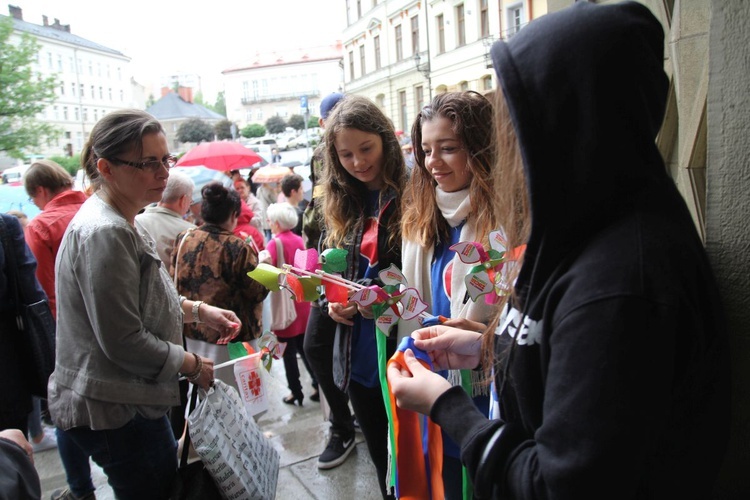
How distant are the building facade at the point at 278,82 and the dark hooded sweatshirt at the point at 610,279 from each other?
4918 centimetres

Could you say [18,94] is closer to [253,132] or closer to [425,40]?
[425,40]

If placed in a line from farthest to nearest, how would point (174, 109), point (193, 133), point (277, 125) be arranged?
point (174, 109) < point (277, 125) < point (193, 133)

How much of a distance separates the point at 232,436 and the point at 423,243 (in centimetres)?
104

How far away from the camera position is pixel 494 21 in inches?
277

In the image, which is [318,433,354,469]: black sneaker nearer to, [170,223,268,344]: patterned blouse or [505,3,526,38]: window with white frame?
[170,223,268,344]: patterned blouse

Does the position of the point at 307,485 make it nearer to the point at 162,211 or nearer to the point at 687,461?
the point at 162,211

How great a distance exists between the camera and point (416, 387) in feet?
3.81

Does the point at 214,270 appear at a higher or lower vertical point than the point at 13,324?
higher

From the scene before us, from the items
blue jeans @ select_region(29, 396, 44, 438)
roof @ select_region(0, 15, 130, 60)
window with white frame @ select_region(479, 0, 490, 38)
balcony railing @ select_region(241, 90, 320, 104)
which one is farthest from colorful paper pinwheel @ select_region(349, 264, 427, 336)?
balcony railing @ select_region(241, 90, 320, 104)

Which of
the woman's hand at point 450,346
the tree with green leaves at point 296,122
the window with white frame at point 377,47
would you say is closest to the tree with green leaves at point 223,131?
the tree with green leaves at point 296,122

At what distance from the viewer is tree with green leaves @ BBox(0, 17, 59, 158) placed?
58.3 feet

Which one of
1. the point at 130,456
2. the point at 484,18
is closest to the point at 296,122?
the point at 484,18

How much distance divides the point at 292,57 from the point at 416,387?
56894mm

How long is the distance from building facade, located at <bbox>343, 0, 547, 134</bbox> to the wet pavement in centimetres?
264
